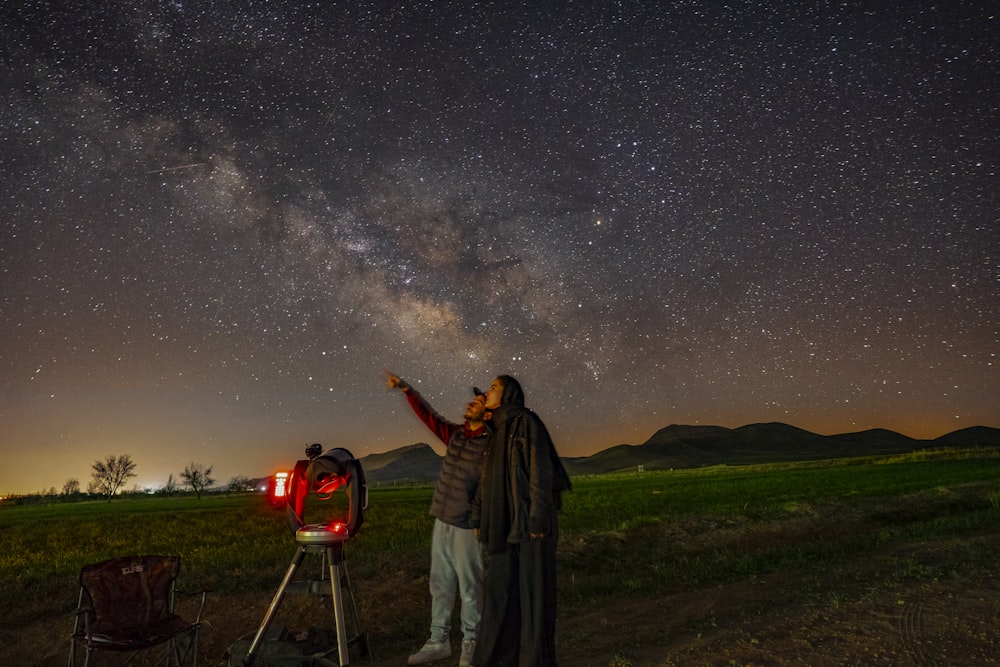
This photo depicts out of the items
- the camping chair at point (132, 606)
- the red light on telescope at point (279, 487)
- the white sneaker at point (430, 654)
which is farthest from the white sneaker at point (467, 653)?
the camping chair at point (132, 606)

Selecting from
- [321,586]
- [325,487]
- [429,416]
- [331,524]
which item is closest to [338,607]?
[321,586]

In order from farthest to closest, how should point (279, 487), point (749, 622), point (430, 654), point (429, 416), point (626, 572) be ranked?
point (626, 572), point (749, 622), point (429, 416), point (430, 654), point (279, 487)

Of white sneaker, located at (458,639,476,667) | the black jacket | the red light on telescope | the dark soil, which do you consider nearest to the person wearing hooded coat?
the black jacket

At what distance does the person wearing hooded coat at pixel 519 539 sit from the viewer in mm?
4863

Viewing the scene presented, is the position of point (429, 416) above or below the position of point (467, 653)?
above

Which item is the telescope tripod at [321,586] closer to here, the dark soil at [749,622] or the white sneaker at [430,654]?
the white sneaker at [430,654]

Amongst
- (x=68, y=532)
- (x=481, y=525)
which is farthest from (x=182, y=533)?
(x=481, y=525)

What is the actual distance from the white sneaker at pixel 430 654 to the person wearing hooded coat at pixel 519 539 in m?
0.93

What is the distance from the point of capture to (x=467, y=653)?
17.8 feet

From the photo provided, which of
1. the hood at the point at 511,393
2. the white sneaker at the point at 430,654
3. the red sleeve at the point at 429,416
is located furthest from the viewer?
the red sleeve at the point at 429,416

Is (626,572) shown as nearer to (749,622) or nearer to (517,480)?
(749,622)

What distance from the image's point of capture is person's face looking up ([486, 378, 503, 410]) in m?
5.44

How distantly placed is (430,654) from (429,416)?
214 cm

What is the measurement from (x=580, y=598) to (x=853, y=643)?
3744mm
